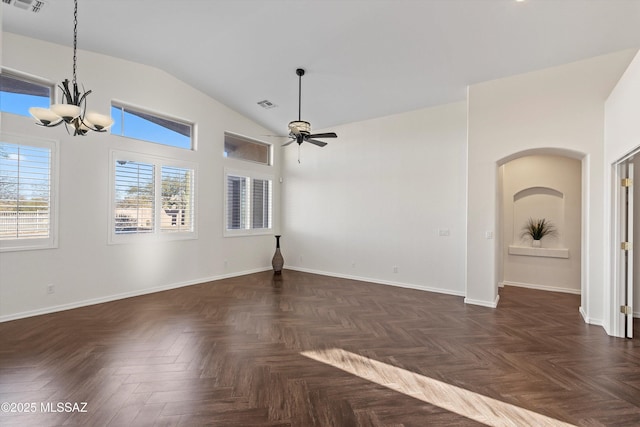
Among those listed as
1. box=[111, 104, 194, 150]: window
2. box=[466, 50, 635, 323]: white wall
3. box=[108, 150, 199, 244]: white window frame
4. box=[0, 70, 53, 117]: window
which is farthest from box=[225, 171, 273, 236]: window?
box=[466, 50, 635, 323]: white wall

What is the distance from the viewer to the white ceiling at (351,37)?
372cm

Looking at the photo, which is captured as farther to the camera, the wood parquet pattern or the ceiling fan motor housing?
the ceiling fan motor housing

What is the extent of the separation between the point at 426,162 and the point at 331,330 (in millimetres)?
3730

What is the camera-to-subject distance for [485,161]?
504 cm

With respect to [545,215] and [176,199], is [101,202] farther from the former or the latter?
[545,215]

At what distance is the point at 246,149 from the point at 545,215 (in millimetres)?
6482

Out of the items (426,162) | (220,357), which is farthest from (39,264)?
(426,162)

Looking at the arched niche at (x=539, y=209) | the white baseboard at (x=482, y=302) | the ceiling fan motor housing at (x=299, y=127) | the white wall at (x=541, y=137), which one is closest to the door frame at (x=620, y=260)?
the white wall at (x=541, y=137)

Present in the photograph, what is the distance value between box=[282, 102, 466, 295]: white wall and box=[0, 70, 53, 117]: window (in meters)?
4.74

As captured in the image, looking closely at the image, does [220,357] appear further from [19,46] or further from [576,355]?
[19,46]

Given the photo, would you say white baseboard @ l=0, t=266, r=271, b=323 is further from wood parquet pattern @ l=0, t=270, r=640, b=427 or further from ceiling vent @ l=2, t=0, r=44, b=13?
ceiling vent @ l=2, t=0, r=44, b=13

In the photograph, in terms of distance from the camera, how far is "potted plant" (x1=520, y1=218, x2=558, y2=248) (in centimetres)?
618

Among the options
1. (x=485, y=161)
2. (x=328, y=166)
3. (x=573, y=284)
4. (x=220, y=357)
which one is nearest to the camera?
(x=220, y=357)

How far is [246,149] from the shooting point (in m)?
7.55
